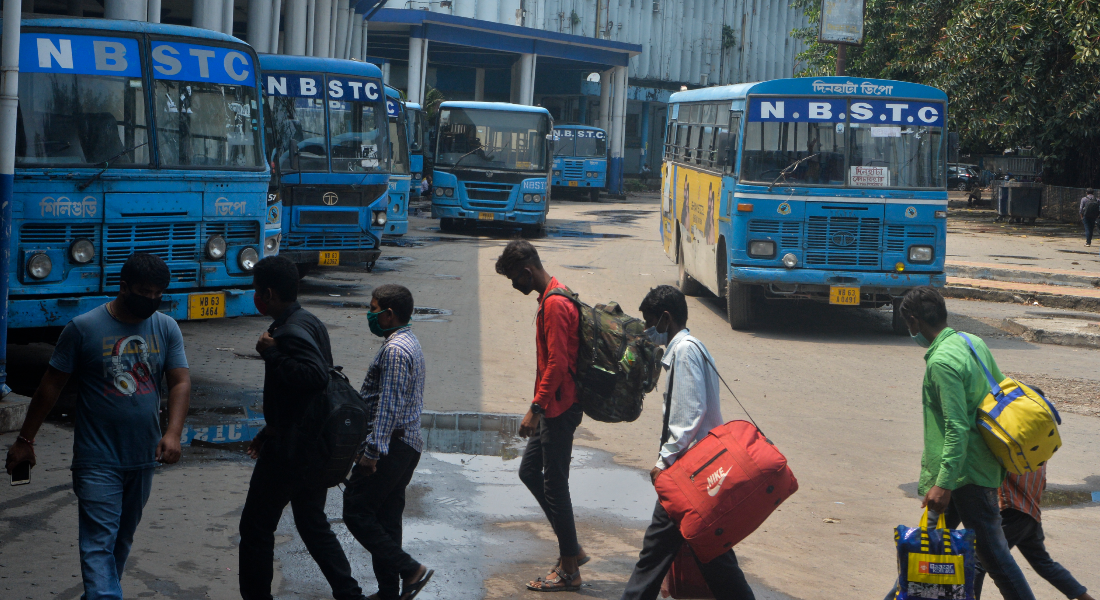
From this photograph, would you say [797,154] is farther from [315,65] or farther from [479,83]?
[479,83]

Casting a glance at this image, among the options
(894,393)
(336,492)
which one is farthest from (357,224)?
(336,492)

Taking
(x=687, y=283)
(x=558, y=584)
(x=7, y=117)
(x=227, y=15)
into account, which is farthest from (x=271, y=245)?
(x=227, y=15)

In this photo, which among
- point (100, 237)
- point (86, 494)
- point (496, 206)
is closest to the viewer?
point (86, 494)

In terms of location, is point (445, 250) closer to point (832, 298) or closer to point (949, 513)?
point (832, 298)

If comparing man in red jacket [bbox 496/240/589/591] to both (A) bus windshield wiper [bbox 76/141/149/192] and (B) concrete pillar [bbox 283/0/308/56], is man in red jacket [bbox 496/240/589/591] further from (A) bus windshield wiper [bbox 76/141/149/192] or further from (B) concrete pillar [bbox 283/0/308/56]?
(B) concrete pillar [bbox 283/0/308/56]

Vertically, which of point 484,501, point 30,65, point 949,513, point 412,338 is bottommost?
point 484,501

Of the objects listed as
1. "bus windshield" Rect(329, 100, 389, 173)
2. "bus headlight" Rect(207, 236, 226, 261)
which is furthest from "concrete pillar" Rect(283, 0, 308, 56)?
"bus headlight" Rect(207, 236, 226, 261)

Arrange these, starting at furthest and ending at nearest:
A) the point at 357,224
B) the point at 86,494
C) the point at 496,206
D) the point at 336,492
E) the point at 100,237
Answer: the point at 496,206, the point at 357,224, the point at 100,237, the point at 336,492, the point at 86,494

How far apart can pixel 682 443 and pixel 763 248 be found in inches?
331

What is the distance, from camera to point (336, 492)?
6.42 m

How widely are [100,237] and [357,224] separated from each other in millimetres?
6826

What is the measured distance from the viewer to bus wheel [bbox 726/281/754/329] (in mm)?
12961

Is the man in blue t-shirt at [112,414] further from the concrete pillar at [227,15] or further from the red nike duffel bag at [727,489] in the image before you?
the concrete pillar at [227,15]

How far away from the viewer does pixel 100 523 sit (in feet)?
13.4
